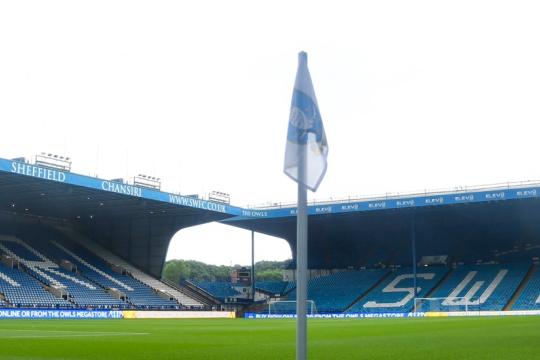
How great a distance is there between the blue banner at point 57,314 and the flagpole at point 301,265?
107 ft

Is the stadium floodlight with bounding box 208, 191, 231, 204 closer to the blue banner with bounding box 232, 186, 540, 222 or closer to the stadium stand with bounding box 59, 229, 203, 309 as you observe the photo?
the blue banner with bounding box 232, 186, 540, 222

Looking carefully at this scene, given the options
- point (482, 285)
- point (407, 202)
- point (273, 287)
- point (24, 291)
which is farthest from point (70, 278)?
point (482, 285)

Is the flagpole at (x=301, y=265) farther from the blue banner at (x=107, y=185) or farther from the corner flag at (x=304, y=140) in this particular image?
the blue banner at (x=107, y=185)

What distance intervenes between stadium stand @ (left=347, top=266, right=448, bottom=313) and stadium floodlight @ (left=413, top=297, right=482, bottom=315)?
2.56ft

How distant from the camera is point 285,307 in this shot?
5359 centimetres

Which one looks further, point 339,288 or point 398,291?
point 339,288

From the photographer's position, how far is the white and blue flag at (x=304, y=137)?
4.82 metres

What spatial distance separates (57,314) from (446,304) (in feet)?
88.5

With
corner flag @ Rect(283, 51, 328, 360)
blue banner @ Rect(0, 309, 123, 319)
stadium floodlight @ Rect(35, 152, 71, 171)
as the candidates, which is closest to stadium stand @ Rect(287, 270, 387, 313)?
blue banner @ Rect(0, 309, 123, 319)

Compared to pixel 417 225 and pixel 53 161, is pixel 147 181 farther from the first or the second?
pixel 417 225

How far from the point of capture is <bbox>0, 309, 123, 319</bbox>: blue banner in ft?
112

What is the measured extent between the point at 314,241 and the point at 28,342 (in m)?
46.4

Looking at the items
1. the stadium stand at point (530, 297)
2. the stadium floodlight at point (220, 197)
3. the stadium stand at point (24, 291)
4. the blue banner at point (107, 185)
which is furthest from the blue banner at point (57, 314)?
the stadium stand at point (530, 297)

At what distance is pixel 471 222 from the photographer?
5116cm
